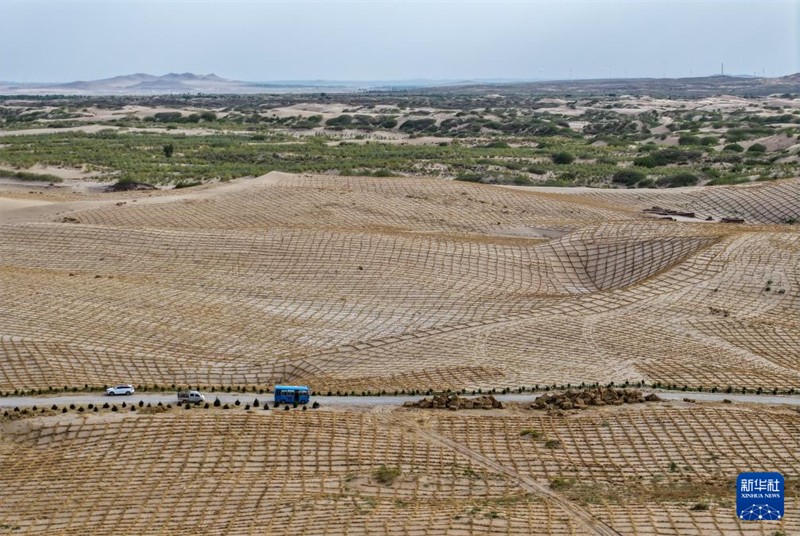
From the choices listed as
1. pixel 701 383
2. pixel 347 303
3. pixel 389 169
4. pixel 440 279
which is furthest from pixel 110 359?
pixel 389 169

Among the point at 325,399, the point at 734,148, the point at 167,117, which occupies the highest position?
the point at 734,148

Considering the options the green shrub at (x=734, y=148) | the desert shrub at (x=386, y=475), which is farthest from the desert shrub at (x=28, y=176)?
the desert shrub at (x=386, y=475)

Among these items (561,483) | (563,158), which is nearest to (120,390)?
(561,483)

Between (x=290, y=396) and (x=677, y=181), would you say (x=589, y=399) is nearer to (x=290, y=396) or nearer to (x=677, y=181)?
(x=290, y=396)

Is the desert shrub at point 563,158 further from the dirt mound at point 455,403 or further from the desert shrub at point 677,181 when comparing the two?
the dirt mound at point 455,403

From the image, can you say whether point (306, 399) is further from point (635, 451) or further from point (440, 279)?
point (440, 279)
